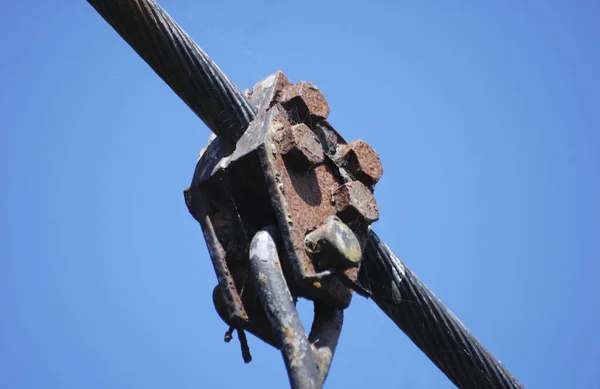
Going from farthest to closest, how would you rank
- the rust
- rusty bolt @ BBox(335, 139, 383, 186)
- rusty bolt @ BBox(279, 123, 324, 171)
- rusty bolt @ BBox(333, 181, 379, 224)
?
rusty bolt @ BBox(335, 139, 383, 186) → rusty bolt @ BBox(333, 181, 379, 224) → rusty bolt @ BBox(279, 123, 324, 171) → the rust

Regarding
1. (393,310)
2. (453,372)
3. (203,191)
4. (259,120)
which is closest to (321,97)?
(259,120)

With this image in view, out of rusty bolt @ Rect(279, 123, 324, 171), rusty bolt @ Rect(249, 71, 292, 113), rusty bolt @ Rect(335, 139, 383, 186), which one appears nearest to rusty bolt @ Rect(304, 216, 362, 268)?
rusty bolt @ Rect(279, 123, 324, 171)

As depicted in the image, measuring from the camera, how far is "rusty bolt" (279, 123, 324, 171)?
14.6ft

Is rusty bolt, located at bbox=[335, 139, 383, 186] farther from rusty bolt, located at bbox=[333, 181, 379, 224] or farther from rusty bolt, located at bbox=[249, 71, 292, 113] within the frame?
rusty bolt, located at bbox=[249, 71, 292, 113]

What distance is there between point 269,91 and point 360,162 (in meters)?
0.51

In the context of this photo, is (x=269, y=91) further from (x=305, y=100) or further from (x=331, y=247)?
(x=331, y=247)

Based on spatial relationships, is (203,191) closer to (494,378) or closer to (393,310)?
(393,310)

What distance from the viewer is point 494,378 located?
16.8 feet

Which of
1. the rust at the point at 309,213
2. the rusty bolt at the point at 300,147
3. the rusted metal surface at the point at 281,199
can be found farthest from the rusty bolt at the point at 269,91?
the rust at the point at 309,213

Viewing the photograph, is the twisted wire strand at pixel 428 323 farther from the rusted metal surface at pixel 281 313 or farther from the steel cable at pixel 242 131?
the rusted metal surface at pixel 281 313

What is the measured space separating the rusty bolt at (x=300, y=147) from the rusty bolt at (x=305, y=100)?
0.13m

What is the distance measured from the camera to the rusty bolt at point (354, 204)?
4.59m

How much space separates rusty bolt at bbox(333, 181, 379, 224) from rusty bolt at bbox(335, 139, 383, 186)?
0.11 metres

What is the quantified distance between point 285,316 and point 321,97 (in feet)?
3.67
